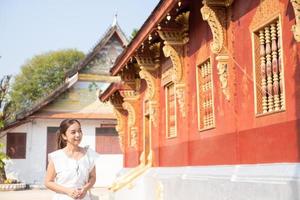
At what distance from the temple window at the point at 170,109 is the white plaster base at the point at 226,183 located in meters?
0.84

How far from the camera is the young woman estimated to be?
12.3 ft

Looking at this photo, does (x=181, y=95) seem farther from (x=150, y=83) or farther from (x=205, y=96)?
(x=150, y=83)

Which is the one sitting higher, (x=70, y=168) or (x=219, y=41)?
(x=219, y=41)

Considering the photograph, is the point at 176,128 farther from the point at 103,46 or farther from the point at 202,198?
the point at 103,46

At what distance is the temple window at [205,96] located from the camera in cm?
774

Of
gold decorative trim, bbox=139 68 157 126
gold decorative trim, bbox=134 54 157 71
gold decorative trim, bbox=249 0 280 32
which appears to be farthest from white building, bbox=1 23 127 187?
gold decorative trim, bbox=249 0 280 32

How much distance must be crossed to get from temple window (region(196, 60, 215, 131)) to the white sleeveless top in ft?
13.1

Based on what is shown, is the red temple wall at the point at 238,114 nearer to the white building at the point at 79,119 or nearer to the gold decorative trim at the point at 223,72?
the gold decorative trim at the point at 223,72

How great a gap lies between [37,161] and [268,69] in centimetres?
2012

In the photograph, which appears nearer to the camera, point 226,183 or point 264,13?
point 264,13

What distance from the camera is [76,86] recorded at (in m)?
25.1

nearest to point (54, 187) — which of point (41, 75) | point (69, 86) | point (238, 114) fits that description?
point (238, 114)

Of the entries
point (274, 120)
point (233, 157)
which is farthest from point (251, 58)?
point (233, 157)

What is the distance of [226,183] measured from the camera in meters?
6.30
